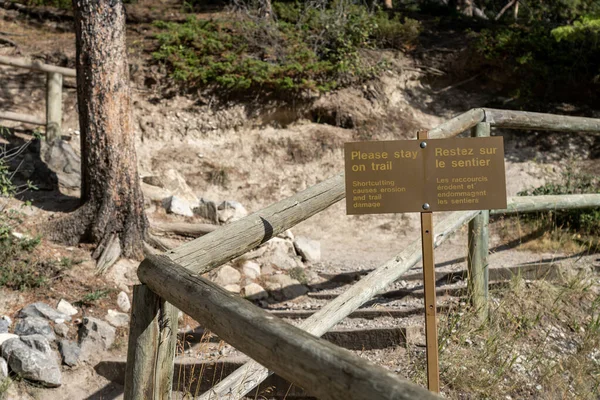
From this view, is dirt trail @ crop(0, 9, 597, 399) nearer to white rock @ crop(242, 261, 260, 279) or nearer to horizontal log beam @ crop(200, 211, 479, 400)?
white rock @ crop(242, 261, 260, 279)

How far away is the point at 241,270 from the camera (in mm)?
6445

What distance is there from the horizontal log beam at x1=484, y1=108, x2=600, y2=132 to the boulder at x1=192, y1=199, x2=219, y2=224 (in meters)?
4.10

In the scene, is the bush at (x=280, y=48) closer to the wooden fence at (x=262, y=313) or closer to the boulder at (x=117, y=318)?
the boulder at (x=117, y=318)

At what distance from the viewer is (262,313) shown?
1.99 metres

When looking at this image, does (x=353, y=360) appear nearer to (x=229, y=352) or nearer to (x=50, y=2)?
(x=229, y=352)

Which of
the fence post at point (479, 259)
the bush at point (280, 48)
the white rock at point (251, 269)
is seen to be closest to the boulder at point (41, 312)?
the white rock at point (251, 269)

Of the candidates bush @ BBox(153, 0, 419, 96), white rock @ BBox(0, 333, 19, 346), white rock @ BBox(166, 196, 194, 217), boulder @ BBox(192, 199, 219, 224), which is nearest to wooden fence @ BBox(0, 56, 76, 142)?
bush @ BBox(153, 0, 419, 96)

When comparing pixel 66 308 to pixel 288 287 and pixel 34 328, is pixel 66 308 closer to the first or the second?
pixel 34 328

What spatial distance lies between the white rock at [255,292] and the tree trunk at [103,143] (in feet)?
4.02

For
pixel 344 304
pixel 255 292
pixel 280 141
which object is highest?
pixel 344 304

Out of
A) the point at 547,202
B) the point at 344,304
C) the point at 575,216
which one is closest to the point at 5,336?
the point at 344,304

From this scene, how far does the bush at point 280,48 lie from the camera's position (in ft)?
34.0

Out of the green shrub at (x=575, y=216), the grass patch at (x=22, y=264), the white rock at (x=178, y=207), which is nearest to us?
the grass patch at (x=22, y=264)

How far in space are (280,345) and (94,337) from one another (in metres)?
3.47
